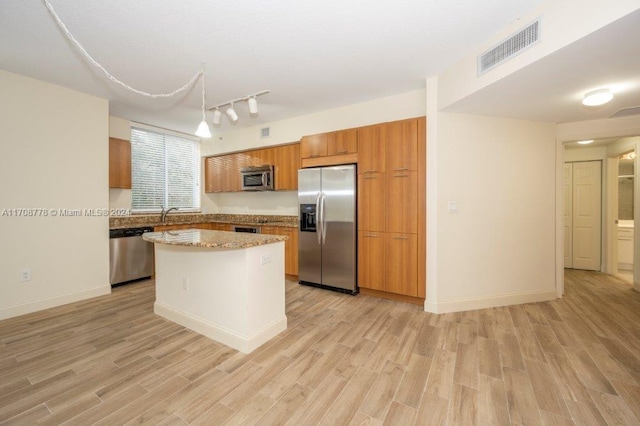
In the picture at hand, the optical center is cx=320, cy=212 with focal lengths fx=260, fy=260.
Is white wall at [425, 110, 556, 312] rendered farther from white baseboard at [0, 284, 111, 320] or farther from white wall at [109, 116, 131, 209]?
white wall at [109, 116, 131, 209]

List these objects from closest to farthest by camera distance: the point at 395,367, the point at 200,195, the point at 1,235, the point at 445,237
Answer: the point at 395,367 < the point at 1,235 < the point at 445,237 < the point at 200,195

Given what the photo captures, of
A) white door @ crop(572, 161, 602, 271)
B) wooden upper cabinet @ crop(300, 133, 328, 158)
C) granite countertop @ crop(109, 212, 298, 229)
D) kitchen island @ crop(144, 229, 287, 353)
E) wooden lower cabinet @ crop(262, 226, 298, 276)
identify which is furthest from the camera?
white door @ crop(572, 161, 602, 271)

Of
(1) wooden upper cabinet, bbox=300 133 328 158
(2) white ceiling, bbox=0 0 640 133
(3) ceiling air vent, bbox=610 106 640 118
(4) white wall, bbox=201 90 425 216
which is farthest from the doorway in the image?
(1) wooden upper cabinet, bbox=300 133 328 158

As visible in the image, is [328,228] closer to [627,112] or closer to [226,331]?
[226,331]

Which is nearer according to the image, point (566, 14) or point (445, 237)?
point (566, 14)

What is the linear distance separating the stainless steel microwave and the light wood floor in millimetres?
2443

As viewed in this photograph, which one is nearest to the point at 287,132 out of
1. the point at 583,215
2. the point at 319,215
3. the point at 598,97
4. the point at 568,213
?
the point at 319,215

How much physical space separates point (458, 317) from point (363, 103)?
3.02 meters

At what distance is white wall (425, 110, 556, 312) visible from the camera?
3043 millimetres

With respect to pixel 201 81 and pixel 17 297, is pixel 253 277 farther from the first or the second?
pixel 17 297

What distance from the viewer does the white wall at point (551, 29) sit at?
5.08ft

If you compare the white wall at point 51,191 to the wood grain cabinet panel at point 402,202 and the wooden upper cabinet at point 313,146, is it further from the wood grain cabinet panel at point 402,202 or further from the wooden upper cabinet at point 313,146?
the wood grain cabinet panel at point 402,202

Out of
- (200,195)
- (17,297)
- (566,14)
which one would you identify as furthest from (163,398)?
(200,195)

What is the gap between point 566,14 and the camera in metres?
1.74
